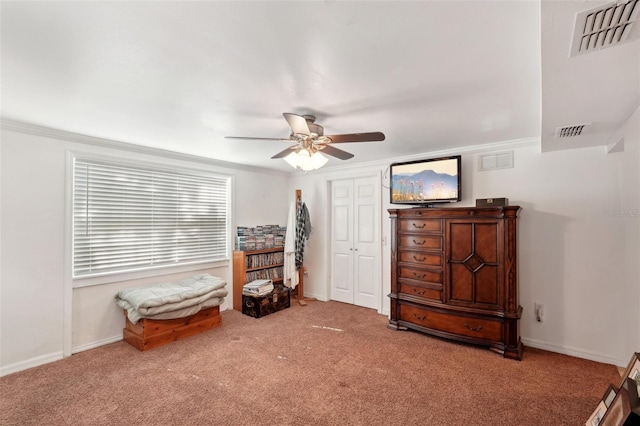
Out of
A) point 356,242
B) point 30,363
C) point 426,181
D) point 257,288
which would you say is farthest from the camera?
point 356,242

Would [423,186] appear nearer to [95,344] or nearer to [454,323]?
[454,323]

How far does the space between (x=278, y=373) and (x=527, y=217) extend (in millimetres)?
3084

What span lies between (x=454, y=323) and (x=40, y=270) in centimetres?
427

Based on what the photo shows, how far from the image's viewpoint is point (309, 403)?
214cm

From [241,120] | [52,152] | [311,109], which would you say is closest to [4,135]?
[52,152]

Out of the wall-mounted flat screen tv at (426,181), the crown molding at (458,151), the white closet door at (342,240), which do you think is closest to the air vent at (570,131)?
the crown molding at (458,151)

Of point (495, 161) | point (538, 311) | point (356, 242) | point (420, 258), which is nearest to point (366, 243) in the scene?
point (356, 242)

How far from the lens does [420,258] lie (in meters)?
3.39

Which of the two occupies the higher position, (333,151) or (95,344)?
(333,151)

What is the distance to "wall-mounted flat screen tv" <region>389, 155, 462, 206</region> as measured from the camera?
3502 millimetres

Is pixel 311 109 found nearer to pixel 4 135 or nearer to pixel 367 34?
pixel 367 34

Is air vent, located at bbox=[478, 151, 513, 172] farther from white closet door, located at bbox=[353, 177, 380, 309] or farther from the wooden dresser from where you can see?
white closet door, located at bbox=[353, 177, 380, 309]

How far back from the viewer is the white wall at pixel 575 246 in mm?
2724

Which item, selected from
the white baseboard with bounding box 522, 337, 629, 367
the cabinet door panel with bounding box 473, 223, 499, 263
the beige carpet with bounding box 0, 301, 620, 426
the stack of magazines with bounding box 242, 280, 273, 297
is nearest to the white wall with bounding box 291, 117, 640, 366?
the white baseboard with bounding box 522, 337, 629, 367
